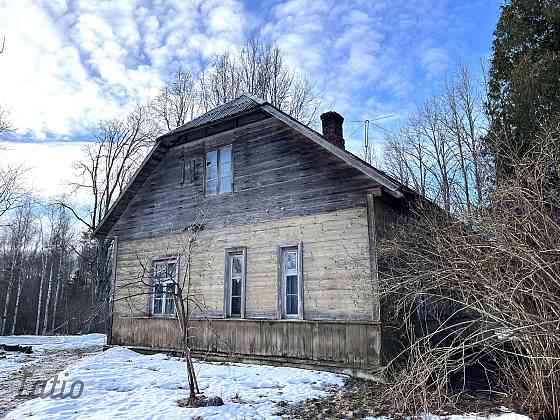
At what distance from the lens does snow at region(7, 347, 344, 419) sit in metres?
6.75


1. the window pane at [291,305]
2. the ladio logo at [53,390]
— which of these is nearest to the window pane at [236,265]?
the window pane at [291,305]

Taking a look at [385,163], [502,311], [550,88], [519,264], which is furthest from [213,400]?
[385,163]

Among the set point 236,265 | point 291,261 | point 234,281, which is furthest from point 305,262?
point 234,281

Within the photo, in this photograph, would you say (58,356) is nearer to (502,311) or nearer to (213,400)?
(213,400)

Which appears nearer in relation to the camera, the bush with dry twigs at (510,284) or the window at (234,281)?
the bush with dry twigs at (510,284)

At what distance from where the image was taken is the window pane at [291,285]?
10.6 meters

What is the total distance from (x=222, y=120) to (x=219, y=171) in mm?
1509

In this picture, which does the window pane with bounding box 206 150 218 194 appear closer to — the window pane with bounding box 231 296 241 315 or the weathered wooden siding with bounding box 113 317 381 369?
the window pane with bounding box 231 296 241 315

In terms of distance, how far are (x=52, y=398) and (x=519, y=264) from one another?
7782 mm

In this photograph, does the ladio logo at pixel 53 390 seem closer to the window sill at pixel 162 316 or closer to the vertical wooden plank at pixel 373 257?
the window sill at pixel 162 316

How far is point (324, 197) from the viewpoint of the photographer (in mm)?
10375

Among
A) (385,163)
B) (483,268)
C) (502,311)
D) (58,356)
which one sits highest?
(385,163)

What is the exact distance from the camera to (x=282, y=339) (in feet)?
34.2

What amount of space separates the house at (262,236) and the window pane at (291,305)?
0.08 feet
